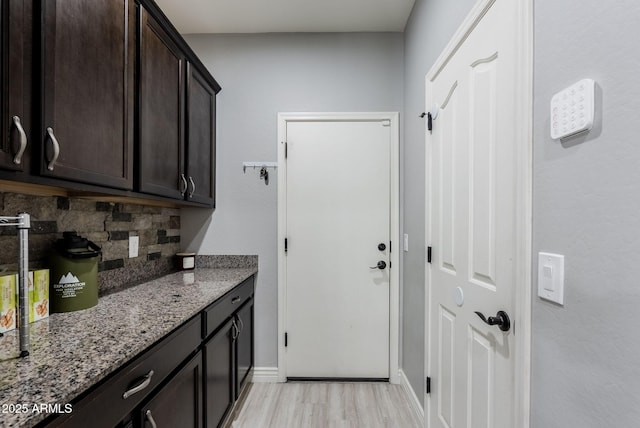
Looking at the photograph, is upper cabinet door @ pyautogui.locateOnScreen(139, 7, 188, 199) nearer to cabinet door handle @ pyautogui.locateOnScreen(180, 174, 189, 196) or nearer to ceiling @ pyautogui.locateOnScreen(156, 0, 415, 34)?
cabinet door handle @ pyautogui.locateOnScreen(180, 174, 189, 196)

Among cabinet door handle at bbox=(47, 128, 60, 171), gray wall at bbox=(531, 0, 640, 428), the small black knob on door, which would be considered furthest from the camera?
the small black knob on door

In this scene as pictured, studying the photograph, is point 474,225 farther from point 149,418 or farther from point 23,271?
point 23,271

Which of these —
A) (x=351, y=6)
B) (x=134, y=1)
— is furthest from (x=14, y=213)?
(x=351, y=6)

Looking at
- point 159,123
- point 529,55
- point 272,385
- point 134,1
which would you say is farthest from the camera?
point 272,385

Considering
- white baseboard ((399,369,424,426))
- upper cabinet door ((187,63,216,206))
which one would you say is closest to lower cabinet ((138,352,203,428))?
upper cabinet door ((187,63,216,206))

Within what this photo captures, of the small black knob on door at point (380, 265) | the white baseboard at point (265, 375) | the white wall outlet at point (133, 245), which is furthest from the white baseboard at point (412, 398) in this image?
the white wall outlet at point (133, 245)

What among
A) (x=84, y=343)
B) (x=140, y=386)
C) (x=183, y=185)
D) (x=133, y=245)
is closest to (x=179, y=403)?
(x=140, y=386)

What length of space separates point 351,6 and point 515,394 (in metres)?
2.42

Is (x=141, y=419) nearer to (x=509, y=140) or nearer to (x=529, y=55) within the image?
(x=509, y=140)

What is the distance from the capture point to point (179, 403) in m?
1.24

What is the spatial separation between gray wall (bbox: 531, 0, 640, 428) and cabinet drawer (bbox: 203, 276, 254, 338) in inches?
52.0

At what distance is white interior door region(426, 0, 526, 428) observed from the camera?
1.04 metres

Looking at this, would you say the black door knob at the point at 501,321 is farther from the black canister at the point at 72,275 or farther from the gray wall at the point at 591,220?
the black canister at the point at 72,275

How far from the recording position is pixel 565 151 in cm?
78
